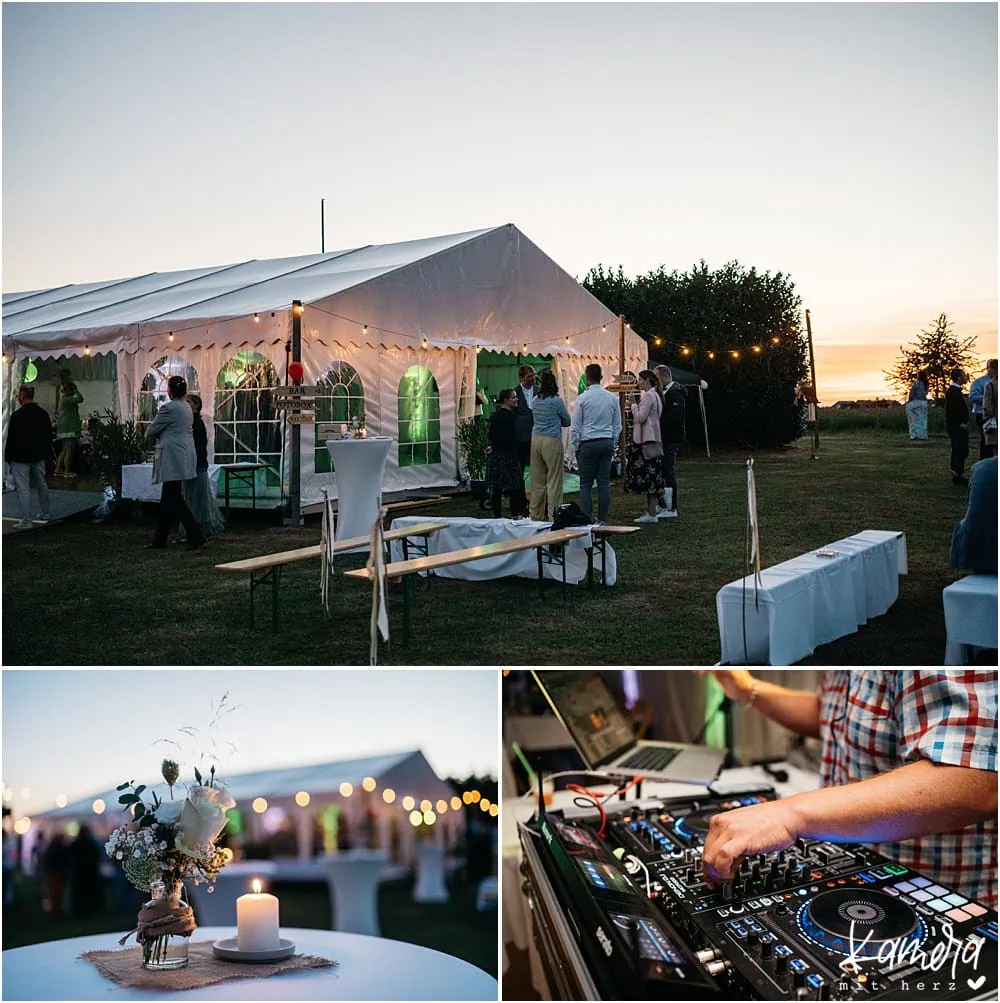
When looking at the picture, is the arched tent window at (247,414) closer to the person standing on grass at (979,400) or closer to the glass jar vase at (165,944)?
the person standing on grass at (979,400)

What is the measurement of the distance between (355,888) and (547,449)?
12.9ft

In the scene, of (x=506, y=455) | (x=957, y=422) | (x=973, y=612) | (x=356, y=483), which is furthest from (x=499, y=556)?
(x=957, y=422)

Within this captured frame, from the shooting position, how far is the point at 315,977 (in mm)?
2584

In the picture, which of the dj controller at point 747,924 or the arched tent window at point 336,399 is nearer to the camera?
the dj controller at point 747,924

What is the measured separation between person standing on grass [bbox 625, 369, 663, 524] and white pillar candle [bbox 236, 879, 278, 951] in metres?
4.71

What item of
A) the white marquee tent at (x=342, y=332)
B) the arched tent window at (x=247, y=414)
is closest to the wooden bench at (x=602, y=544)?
→ the white marquee tent at (x=342, y=332)

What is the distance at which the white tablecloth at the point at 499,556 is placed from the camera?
5.16 m

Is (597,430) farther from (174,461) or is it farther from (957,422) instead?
(174,461)

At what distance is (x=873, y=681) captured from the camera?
191 centimetres

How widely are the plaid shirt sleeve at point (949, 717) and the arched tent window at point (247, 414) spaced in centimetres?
639

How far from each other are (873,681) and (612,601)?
2900 millimetres

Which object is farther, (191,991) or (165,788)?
(165,788)

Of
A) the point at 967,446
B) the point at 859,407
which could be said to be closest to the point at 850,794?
the point at 859,407

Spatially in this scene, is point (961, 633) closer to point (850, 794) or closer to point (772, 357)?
point (850, 794)
